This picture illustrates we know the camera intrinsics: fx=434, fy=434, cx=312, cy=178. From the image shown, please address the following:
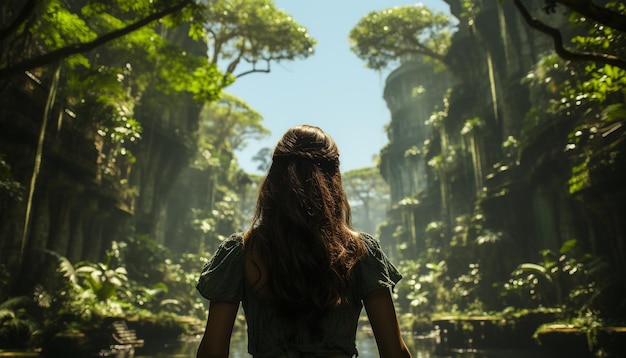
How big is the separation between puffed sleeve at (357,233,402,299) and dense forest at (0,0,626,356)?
11.0ft

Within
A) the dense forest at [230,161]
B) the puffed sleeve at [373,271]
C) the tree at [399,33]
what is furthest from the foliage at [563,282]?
the tree at [399,33]

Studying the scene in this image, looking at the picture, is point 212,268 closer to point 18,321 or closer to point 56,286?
point 18,321

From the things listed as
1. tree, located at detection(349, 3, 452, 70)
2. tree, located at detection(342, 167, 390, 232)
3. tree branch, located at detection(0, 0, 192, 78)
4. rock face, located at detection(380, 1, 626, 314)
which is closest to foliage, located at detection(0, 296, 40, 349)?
tree branch, located at detection(0, 0, 192, 78)

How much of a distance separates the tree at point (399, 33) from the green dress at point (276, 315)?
3032 centimetres

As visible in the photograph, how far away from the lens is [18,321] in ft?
29.7

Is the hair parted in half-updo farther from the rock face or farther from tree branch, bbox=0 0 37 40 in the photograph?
the rock face

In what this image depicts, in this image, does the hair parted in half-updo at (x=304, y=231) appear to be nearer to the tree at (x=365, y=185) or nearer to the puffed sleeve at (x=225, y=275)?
the puffed sleeve at (x=225, y=275)

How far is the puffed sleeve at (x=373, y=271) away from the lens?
5.54ft

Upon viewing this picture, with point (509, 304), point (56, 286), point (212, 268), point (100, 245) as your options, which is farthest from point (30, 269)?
point (509, 304)

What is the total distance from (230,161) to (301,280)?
38.7 metres

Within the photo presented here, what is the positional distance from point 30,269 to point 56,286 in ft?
2.85

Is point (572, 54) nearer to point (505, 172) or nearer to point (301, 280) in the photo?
point (301, 280)

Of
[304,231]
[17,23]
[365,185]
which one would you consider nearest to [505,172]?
[17,23]

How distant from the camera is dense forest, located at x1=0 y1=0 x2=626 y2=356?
30.5 feet
